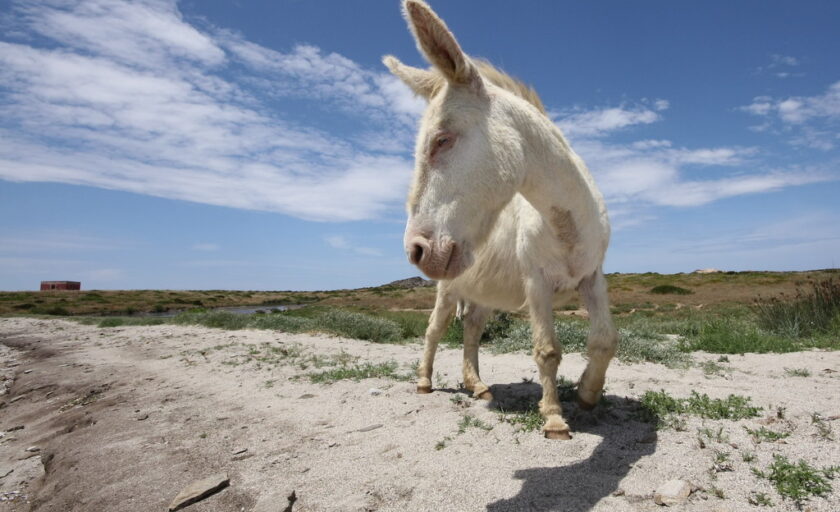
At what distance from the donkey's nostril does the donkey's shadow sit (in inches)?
55.9

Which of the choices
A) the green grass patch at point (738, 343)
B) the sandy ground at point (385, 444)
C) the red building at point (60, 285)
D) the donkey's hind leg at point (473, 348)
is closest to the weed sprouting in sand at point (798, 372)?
the sandy ground at point (385, 444)

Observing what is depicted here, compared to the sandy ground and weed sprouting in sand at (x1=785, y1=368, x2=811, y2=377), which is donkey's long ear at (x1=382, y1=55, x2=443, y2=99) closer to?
the sandy ground

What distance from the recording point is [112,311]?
37.7 metres

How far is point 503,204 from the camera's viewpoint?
2.78m

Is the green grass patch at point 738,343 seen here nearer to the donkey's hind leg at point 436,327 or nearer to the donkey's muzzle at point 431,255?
the donkey's hind leg at point 436,327

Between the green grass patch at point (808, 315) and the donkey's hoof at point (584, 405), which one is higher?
the green grass patch at point (808, 315)

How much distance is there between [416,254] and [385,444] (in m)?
1.88

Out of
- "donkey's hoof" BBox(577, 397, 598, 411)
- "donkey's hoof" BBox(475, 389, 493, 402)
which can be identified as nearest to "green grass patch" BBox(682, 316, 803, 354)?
"donkey's hoof" BBox(475, 389, 493, 402)

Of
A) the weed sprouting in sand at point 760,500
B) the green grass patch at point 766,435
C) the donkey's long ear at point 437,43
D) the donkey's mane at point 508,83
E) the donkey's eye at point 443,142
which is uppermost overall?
the donkey's mane at point 508,83

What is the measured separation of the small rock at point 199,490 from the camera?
3.01 metres

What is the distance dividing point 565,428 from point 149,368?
7.81 metres

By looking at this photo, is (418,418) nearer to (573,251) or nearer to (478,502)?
(478,502)

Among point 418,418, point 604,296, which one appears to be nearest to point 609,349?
point 604,296

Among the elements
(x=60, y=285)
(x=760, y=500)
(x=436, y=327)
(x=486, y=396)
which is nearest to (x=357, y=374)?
(x=436, y=327)
